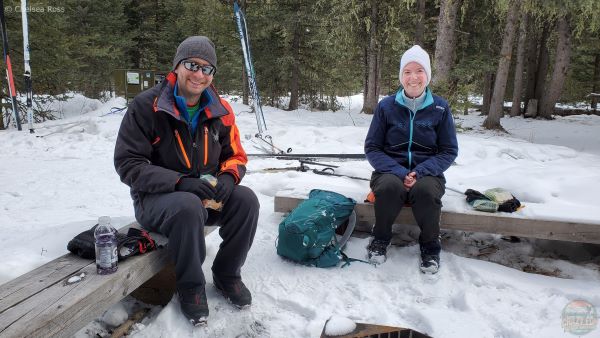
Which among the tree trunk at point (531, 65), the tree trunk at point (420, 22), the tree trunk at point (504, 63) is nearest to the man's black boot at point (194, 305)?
the tree trunk at point (504, 63)

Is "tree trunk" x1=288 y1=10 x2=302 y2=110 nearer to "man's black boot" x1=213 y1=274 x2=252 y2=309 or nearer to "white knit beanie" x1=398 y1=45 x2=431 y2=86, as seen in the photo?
"white knit beanie" x1=398 y1=45 x2=431 y2=86

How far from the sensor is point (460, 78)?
30.3 feet

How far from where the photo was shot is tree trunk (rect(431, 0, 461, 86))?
8.78 metres

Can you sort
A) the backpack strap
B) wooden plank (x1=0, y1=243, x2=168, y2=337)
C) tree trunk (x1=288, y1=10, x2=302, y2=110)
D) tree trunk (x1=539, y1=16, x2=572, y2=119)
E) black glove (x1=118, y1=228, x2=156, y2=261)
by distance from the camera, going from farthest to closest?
tree trunk (x1=288, y1=10, x2=302, y2=110) → tree trunk (x1=539, y1=16, x2=572, y2=119) → the backpack strap → black glove (x1=118, y1=228, x2=156, y2=261) → wooden plank (x1=0, y1=243, x2=168, y2=337)

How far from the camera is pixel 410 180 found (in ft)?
10.9

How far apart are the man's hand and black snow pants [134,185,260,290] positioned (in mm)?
1315

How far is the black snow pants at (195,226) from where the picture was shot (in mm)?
2414

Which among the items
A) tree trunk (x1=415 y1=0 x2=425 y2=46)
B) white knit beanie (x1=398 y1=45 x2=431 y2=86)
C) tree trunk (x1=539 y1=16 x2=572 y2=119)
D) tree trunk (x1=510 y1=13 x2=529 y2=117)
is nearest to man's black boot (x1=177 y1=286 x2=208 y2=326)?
white knit beanie (x1=398 y1=45 x2=431 y2=86)

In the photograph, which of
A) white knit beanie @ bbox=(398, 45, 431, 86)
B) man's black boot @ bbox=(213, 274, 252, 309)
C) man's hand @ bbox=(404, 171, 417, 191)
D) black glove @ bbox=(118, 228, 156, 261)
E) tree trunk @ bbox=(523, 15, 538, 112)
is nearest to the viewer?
black glove @ bbox=(118, 228, 156, 261)

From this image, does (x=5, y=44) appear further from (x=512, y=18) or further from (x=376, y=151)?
(x=512, y=18)

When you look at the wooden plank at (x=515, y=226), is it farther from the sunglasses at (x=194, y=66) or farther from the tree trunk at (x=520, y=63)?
the tree trunk at (x=520, y=63)

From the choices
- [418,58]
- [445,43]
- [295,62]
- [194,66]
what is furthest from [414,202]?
[295,62]

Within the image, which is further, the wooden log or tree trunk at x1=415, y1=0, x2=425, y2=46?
tree trunk at x1=415, y1=0, x2=425, y2=46

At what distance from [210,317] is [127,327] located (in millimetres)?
482
